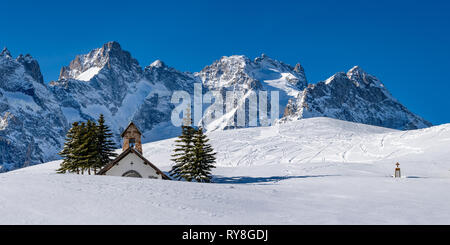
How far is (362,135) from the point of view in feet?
228

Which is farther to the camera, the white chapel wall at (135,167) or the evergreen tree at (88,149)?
the evergreen tree at (88,149)

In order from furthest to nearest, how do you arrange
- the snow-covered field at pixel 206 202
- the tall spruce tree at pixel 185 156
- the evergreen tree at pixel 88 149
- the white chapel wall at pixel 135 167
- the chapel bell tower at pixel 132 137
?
the evergreen tree at pixel 88 149 < the chapel bell tower at pixel 132 137 < the tall spruce tree at pixel 185 156 < the white chapel wall at pixel 135 167 < the snow-covered field at pixel 206 202

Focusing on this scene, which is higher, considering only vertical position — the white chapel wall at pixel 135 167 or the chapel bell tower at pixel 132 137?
the chapel bell tower at pixel 132 137

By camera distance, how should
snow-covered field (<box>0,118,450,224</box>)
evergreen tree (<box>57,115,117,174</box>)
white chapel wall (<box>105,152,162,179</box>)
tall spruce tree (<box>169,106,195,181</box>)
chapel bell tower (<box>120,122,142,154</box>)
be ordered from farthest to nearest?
evergreen tree (<box>57,115,117,174</box>), chapel bell tower (<box>120,122,142,154</box>), tall spruce tree (<box>169,106,195,181</box>), white chapel wall (<box>105,152,162,179</box>), snow-covered field (<box>0,118,450,224</box>)

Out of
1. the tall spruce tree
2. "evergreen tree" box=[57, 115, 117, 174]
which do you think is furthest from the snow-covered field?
"evergreen tree" box=[57, 115, 117, 174]

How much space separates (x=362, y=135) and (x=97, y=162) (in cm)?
4801

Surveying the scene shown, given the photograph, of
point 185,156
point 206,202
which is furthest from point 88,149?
point 206,202

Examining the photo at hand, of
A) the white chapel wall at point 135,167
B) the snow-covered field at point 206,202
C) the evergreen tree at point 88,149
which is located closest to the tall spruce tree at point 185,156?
the white chapel wall at point 135,167

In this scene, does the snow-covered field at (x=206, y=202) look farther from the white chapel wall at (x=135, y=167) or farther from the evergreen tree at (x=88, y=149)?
the evergreen tree at (x=88, y=149)

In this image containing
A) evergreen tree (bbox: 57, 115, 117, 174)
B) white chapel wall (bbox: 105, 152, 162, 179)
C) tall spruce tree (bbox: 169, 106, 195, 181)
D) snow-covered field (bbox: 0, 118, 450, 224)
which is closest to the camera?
snow-covered field (bbox: 0, 118, 450, 224)

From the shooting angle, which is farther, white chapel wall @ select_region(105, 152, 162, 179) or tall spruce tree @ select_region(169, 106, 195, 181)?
tall spruce tree @ select_region(169, 106, 195, 181)

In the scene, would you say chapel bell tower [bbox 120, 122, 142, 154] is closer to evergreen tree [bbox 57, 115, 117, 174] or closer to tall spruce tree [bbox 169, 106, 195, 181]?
evergreen tree [bbox 57, 115, 117, 174]
